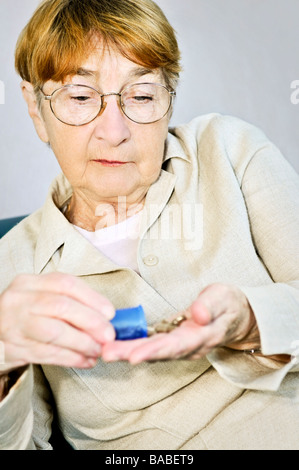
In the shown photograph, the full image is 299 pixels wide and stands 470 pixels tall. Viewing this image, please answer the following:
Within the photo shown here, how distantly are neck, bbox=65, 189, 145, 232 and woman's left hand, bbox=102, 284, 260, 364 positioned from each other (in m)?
0.56

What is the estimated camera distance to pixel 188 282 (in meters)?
1.37

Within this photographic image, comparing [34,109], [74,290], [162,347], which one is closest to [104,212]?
[34,109]

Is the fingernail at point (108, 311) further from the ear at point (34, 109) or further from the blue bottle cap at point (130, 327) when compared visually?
the ear at point (34, 109)

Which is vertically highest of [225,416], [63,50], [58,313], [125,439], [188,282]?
[63,50]

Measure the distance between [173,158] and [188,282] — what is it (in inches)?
14.9

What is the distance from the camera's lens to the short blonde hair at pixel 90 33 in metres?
1.37

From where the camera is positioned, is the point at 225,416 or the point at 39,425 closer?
the point at 225,416

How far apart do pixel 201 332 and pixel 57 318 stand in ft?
0.79

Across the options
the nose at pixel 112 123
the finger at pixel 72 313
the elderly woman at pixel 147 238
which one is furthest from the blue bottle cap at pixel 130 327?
the nose at pixel 112 123

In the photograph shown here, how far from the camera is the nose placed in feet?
4.54

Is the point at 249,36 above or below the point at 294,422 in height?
above

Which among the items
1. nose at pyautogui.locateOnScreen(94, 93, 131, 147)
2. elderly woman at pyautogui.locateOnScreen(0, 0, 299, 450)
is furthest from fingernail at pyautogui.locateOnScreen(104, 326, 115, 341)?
nose at pyautogui.locateOnScreen(94, 93, 131, 147)

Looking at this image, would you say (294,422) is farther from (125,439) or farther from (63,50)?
(63,50)
